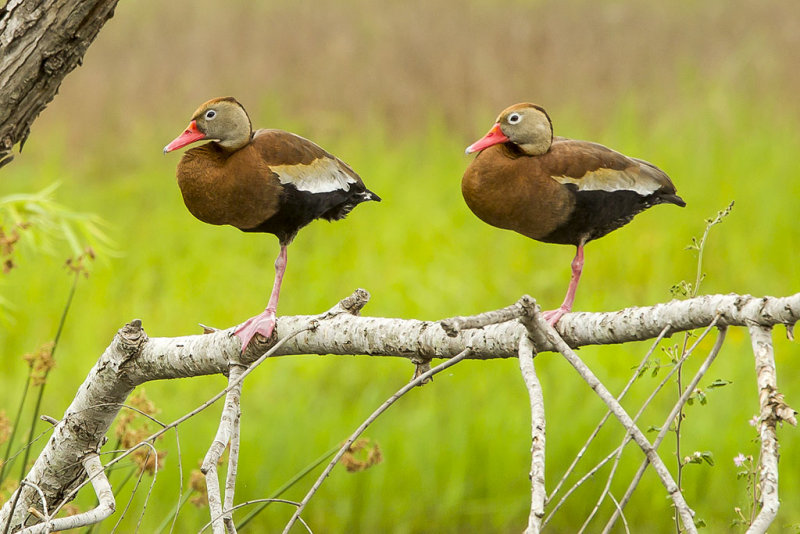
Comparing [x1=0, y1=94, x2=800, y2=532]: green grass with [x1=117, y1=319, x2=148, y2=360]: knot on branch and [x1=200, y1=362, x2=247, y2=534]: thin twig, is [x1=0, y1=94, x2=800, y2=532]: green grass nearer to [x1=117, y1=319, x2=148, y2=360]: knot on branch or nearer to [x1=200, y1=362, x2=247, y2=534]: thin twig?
[x1=117, y1=319, x2=148, y2=360]: knot on branch

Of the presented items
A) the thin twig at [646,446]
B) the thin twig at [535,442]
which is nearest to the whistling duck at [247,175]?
the thin twig at [535,442]

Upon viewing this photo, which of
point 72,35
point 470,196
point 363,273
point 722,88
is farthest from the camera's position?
point 722,88

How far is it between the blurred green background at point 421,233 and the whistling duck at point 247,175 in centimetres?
229

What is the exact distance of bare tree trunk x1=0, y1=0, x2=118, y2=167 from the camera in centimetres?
200

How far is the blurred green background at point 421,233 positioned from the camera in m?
4.05

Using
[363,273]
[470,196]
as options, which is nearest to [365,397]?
[363,273]

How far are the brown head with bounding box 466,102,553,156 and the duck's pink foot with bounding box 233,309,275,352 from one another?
0.56 m

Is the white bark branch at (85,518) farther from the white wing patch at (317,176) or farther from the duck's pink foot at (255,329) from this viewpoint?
the white wing patch at (317,176)

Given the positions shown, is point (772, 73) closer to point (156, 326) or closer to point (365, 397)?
point (365, 397)

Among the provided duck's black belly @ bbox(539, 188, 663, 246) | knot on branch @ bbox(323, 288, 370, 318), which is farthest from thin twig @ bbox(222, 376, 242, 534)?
duck's black belly @ bbox(539, 188, 663, 246)

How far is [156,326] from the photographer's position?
499 cm

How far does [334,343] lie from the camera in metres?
1.77

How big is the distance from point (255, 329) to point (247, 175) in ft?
1.05

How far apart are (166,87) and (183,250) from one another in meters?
2.14
